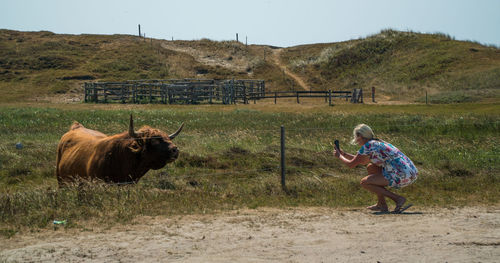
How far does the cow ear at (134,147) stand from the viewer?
9539 mm

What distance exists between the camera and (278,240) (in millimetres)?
6793

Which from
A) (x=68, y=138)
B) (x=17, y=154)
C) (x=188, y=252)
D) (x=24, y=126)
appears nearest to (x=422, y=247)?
(x=188, y=252)

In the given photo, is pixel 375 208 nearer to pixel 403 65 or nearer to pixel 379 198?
pixel 379 198

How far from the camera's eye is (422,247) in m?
6.38

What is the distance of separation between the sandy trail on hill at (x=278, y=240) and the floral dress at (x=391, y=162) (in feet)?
1.83

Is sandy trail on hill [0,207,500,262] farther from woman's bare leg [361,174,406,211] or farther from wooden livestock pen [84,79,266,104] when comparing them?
wooden livestock pen [84,79,266,104]

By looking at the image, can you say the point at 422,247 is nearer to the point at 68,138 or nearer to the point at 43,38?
the point at 68,138

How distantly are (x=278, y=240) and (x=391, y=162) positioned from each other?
2518 millimetres

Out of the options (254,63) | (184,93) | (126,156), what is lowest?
(126,156)

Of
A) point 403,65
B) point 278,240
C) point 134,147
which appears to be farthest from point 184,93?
point 278,240

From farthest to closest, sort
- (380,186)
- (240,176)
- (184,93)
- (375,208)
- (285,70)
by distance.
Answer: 1. (285,70)
2. (184,93)
3. (240,176)
4. (375,208)
5. (380,186)

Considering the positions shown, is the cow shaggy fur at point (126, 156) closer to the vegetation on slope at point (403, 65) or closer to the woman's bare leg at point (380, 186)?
the woman's bare leg at point (380, 186)

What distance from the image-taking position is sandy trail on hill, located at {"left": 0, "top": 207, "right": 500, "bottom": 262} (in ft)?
19.9

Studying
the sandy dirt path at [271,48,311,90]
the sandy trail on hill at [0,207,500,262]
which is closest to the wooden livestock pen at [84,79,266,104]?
the sandy dirt path at [271,48,311,90]
